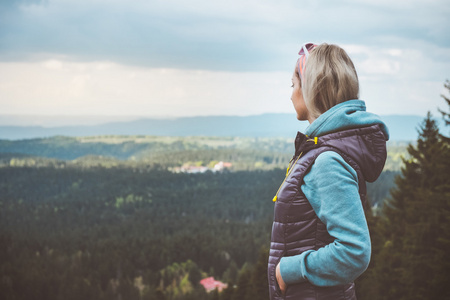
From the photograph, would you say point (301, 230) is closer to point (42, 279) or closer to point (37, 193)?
point (42, 279)

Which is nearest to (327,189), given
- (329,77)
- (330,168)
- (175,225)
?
(330,168)

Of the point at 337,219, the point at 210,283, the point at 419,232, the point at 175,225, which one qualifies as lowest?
the point at 210,283

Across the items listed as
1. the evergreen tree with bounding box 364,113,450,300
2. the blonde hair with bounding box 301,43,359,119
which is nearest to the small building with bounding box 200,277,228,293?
the evergreen tree with bounding box 364,113,450,300

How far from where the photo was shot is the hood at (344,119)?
8.42 feet

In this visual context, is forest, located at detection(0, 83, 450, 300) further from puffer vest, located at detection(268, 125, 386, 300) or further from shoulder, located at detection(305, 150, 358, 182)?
shoulder, located at detection(305, 150, 358, 182)

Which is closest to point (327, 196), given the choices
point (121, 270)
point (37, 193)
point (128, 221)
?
point (121, 270)

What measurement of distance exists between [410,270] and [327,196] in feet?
56.8

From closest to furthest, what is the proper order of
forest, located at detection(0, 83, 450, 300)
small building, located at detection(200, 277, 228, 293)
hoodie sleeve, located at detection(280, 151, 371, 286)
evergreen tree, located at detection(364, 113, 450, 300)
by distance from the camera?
1. hoodie sleeve, located at detection(280, 151, 371, 286)
2. evergreen tree, located at detection(364, 113, 450, 300)
3. forest, located at detection(0, 83, 450, 300)
4. small building, located at detection(200, 277, 228, 293)

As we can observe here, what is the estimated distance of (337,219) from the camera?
2424 millimetres

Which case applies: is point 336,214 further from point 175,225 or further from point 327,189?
point 175,225

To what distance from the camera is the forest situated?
807 inches

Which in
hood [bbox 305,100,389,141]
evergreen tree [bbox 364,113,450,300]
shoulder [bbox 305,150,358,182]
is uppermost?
hood [bbox 305,100,389,141]

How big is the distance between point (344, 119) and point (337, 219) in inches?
20.1

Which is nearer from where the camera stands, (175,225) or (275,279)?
(275,279)
